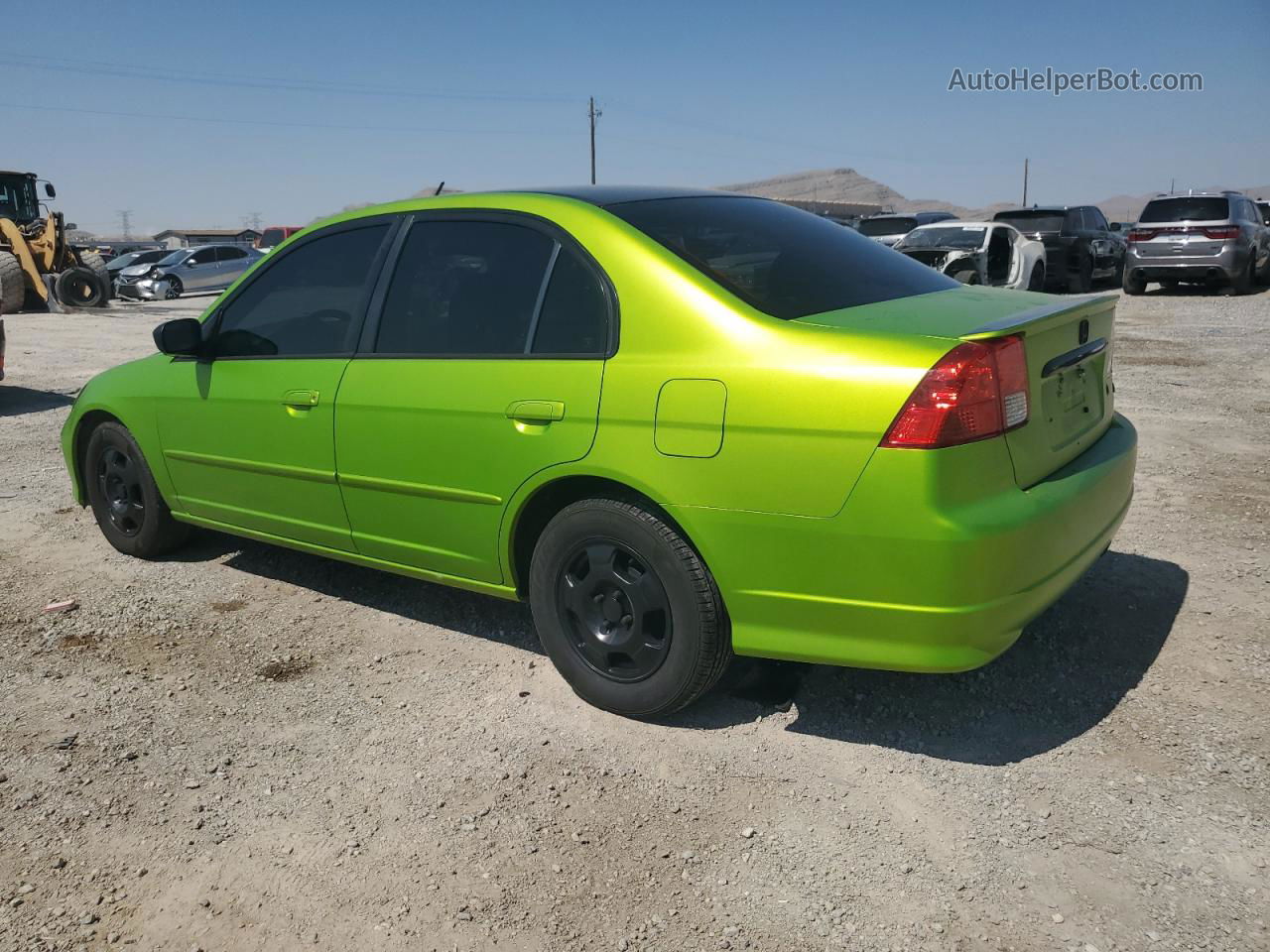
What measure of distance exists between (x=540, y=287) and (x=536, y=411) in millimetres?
444

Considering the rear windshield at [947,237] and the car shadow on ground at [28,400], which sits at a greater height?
the rear windshield at [947,237]

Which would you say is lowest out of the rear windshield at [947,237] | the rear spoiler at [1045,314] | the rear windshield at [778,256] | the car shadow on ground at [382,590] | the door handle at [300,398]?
the car shadow on ground at [382,590]

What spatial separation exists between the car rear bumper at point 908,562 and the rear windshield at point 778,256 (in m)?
0.64

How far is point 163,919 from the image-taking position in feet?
8.17

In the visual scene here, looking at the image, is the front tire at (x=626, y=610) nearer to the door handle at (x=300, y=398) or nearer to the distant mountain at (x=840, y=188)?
the door handle at (x=300, y=398)

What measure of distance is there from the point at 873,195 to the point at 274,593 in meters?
183

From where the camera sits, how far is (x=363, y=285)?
157 inches

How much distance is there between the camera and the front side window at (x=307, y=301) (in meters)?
4.01

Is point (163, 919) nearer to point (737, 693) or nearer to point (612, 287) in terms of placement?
point (737, 693)

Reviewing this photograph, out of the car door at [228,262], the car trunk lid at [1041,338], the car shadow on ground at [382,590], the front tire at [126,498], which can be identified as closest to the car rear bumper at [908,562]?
the car trunk lid at [1041,338]

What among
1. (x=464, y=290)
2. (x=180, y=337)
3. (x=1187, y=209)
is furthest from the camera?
(x=1187, y=209)

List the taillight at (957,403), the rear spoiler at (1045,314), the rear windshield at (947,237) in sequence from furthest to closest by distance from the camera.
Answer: the rear windshield at (947,237)
the rear spoiler at (1045,314)
the taillight at (957,403)

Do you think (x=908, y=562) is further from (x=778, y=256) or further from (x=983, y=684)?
(x=778, y=256)

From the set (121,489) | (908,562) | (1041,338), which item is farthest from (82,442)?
(1041,338)
